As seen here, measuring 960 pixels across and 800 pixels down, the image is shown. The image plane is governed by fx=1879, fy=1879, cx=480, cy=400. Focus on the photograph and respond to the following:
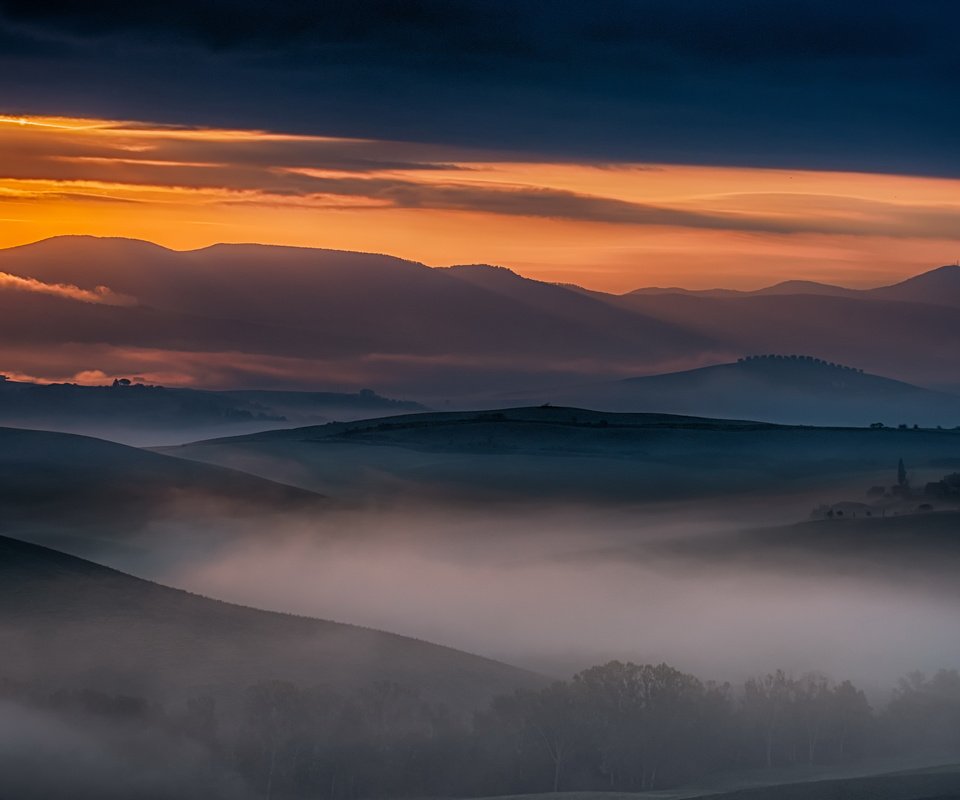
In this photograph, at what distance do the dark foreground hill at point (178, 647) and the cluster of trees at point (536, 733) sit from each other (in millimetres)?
4106

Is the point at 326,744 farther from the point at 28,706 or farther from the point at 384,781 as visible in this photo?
the point at 28,706

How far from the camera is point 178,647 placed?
102312 mm

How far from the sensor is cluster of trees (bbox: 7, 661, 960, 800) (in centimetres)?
8350

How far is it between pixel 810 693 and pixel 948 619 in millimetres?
43643

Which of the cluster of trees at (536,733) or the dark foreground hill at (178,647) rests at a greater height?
the dark foreground hill at (178,647)

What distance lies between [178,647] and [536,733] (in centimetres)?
2320

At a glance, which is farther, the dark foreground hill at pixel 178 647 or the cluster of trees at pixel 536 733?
the dark foreground hill at pixel 178 647

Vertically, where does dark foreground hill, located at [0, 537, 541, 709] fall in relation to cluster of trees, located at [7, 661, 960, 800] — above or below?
above

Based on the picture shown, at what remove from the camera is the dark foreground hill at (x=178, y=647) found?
95938mm

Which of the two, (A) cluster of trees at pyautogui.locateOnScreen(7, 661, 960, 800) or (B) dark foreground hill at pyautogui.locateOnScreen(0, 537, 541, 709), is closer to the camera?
(A) cluster of trees at pyautogui.locateOnScreen(7, 661, 960, 800)

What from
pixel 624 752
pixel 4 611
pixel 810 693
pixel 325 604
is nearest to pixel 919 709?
pixel 810 693

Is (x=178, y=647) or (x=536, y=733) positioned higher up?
(x=178, y=647)

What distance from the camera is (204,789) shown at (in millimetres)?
80125

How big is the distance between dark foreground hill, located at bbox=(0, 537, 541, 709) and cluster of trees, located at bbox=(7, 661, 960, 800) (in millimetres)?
4106
